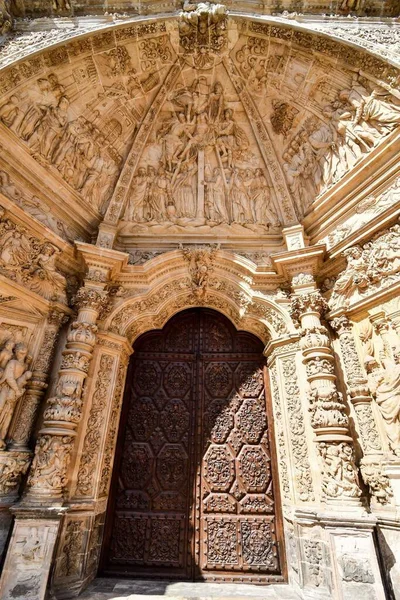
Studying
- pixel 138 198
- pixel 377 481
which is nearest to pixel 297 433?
pixel 377 481

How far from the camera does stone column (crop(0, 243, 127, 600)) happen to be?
304 centimetres

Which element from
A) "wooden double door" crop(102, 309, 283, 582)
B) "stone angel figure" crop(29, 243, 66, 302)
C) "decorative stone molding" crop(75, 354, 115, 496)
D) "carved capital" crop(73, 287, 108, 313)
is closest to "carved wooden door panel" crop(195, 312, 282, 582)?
"wooden double door" crop(102, 309, 283, 582)

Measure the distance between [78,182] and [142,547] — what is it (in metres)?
5.48

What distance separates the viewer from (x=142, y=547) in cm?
396

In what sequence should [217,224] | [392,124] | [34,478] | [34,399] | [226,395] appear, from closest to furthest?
[34,478] < [34,399] < [392,124] < [226,395] < [217,224]

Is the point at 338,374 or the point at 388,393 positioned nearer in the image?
the point at 388,393

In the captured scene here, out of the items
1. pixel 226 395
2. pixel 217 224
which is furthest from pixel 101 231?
pixel 226 395

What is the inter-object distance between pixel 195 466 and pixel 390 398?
268 centimetres

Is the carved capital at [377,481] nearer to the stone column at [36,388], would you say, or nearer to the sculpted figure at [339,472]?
the sculpted figure at [339,472]

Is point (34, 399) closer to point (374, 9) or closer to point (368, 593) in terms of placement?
point (368, 593)

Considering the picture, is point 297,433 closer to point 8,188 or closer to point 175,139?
point 8,188

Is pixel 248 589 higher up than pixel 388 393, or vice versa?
pixel 388 393

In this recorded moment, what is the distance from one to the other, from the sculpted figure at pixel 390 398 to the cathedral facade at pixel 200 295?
2 cm

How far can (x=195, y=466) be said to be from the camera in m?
4.36
